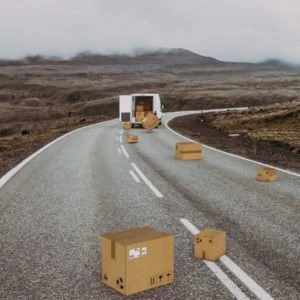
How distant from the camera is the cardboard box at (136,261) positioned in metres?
5.37

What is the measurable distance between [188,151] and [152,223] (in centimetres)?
1056

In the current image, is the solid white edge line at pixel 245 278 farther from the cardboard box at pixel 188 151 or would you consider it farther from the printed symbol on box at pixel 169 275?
the cardboard box at pixel 188 151

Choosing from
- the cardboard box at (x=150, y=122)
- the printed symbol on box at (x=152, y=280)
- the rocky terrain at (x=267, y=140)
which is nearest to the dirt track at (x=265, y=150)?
the rocky terrain at (x=267, y=140)

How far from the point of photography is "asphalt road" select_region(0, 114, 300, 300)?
572 cm

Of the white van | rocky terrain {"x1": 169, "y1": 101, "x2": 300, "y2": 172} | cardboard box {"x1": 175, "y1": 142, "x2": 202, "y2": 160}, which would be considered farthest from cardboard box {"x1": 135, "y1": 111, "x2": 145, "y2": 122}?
cardboard box {"x1": 175, "y1": 142, "x2": 202, "y2": 160}

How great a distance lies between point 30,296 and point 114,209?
455 cm

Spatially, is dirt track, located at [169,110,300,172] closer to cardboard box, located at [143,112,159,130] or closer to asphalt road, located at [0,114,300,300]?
asphalt road, located at [0,114,300,300]

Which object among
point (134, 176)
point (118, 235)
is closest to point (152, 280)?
point (118, 235)

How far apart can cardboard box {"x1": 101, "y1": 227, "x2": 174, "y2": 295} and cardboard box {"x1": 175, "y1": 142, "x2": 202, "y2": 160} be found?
518 inches

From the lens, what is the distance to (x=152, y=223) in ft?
28.5

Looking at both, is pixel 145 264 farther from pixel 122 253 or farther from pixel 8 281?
pixel 8 281

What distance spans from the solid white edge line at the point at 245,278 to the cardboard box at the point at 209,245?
0.14m

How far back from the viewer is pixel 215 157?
20.2 metres

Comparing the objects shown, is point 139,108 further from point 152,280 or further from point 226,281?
point 152,280
